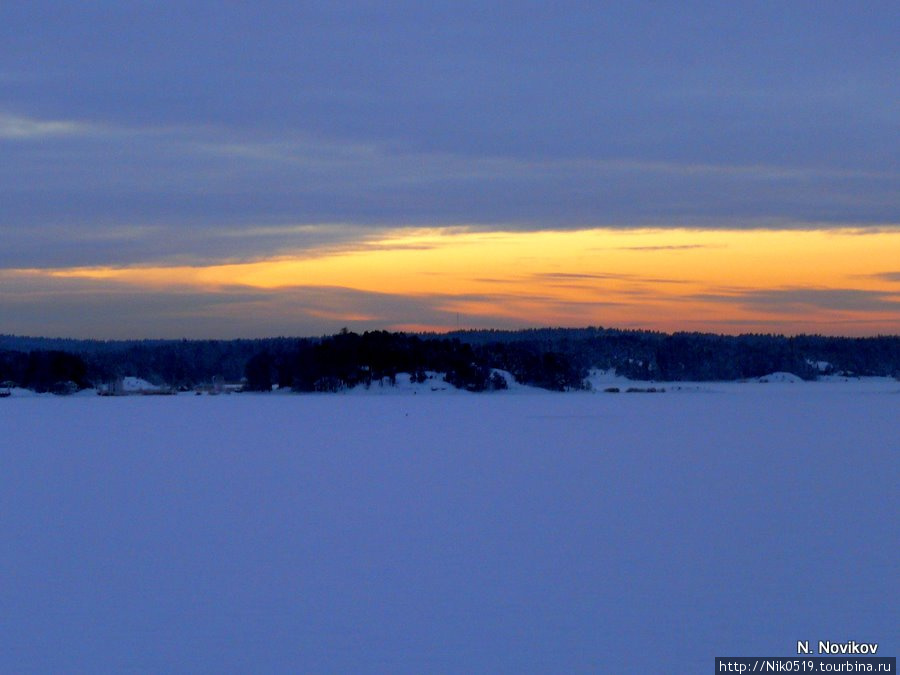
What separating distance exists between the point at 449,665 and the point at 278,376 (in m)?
123

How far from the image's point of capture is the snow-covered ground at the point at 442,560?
1301cm

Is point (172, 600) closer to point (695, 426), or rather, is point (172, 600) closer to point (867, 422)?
point (695, 426)

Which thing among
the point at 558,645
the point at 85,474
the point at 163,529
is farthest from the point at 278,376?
the point at 558,645

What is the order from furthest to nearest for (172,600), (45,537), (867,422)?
(867,422), (45,537), (172,600)

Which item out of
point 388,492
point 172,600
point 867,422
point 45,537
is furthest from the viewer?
point 867,422

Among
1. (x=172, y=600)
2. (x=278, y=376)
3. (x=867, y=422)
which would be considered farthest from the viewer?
(x=278, y=376)

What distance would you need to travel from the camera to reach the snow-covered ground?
42.7 feet

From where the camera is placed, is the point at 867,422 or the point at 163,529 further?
the point at 867,422

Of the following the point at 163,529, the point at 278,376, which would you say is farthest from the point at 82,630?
the point at 278,376

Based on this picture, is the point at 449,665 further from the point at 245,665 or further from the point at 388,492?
the point at 388,492

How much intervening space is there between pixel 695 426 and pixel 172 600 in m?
42.0

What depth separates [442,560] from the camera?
17750 mm

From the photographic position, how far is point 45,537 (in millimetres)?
20047

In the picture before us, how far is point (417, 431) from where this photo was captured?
5103 centimetres
